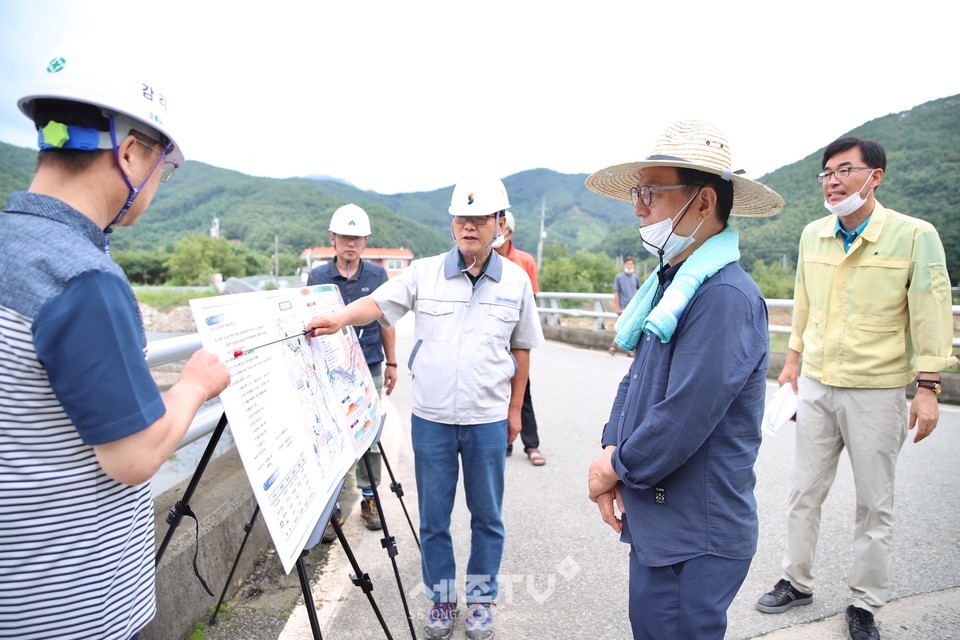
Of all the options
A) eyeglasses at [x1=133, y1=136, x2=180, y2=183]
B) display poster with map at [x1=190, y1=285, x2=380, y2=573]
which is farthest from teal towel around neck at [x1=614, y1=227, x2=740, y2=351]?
eyeglasses at [x1=133, y1=136, x2=180, y2=183]

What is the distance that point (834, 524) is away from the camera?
3969 mm

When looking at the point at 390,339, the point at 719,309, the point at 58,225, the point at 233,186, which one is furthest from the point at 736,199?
the point at 233,186

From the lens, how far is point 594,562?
3531mm

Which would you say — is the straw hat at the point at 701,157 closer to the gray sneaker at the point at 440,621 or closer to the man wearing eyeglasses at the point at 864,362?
the man wearing eyeglasses at the point at 864,362

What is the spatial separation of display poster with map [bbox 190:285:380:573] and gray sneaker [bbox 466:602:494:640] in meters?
1.03

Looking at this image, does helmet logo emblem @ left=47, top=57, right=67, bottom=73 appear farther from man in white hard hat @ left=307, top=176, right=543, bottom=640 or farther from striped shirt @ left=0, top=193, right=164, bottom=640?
man in white hard hat @ left=307, top=176, right=543, bottom=640

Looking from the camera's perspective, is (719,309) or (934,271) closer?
(719,309)

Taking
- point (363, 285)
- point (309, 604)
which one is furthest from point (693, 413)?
point (363, 285)

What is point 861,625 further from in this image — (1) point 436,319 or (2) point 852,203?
(1) point 436,319

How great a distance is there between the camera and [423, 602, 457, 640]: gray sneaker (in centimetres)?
282

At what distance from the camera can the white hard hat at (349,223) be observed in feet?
15.3

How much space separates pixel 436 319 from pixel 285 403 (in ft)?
3.79

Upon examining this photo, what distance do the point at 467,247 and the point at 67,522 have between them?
2053 mm

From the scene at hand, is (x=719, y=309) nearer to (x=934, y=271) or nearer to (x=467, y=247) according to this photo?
(x=467, y=247)
